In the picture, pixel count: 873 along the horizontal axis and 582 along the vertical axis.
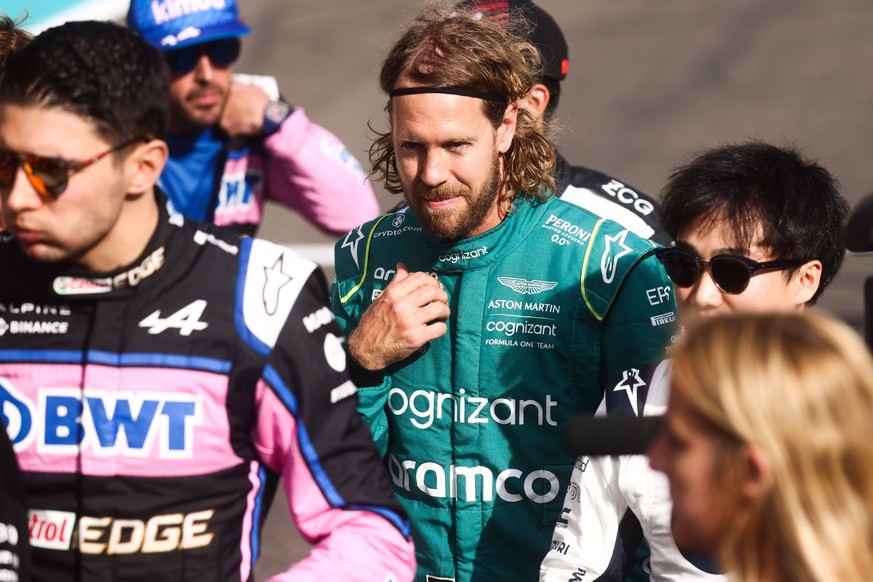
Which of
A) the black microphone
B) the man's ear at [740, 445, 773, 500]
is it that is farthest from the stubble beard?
the man's ear at [740, 445, 773, 500]

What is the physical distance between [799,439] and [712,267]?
1679 mm

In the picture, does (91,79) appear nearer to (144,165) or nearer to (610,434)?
(144,165)

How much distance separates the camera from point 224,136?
652cm

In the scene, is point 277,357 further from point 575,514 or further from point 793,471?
point 793,471

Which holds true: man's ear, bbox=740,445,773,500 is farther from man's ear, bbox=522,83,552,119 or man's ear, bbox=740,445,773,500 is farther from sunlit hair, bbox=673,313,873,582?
man's ear, bbox=522,83,552,119

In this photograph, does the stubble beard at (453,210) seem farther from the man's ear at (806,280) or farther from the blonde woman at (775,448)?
the blonde woman at (775,448)

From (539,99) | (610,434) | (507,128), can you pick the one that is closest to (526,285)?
(507,128)

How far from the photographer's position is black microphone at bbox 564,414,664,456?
222 centimetres

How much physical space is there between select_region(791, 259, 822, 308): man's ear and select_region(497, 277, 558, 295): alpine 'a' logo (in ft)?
2.31

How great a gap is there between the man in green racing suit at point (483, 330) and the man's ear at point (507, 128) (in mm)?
13

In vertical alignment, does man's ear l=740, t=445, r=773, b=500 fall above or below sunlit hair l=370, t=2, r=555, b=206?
below

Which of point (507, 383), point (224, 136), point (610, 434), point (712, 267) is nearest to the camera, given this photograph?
point (610, 434)

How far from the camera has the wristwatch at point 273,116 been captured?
21.4 feet

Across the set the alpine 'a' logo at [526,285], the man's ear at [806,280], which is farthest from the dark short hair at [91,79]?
the man's ear at [806,280]
